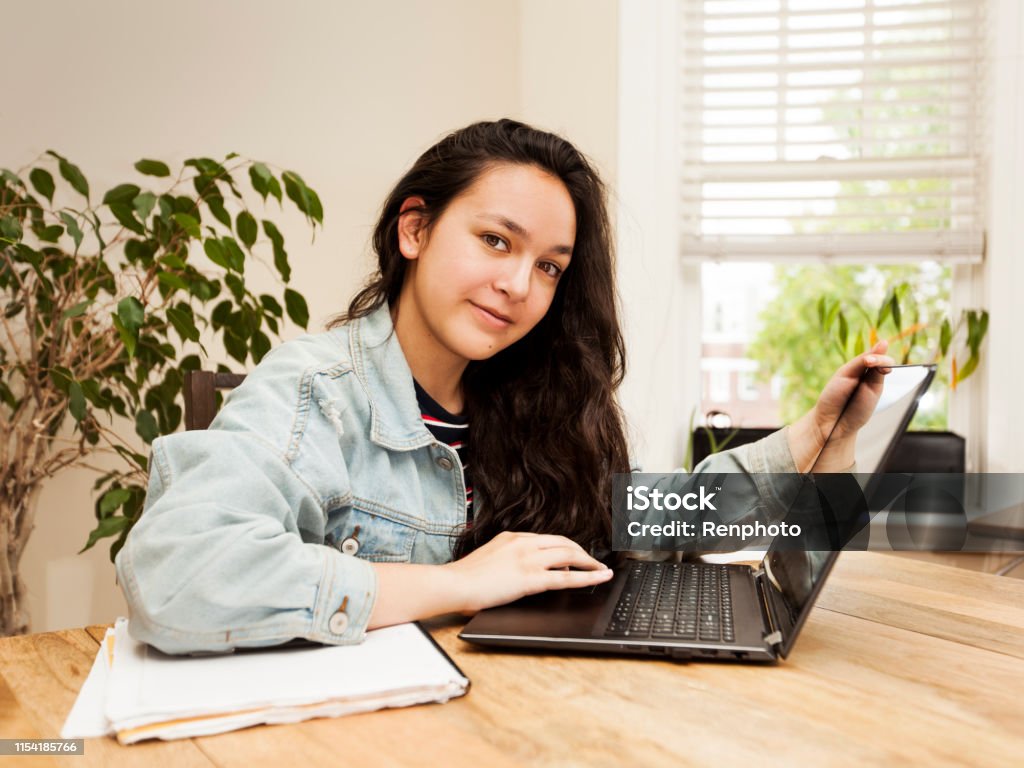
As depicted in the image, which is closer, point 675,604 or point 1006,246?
point 675,604

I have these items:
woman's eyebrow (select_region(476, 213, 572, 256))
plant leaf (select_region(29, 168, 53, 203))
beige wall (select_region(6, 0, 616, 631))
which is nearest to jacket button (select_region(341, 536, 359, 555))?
woman's eyebrow (select_region(476, 213, 572, 256))

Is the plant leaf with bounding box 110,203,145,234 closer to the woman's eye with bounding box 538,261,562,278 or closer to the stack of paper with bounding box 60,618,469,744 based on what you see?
the woman's eye with bounding box 538,261,562,278

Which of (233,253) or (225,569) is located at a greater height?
(233,253)

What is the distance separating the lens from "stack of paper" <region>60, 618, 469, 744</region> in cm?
59

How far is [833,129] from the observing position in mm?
2289

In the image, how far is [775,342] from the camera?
239 centimetres

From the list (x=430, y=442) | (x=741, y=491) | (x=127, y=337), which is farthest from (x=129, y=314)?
(x=741, y=491)

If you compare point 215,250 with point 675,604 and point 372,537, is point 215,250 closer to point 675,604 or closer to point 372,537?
point 372,537

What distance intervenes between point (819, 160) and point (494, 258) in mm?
1514

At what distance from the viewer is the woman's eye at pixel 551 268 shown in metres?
1.15

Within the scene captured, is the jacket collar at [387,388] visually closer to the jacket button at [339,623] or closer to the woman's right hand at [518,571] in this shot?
the woman's right hand at [518,571]

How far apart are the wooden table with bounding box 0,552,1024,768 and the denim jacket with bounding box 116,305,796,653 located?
0.35 feet

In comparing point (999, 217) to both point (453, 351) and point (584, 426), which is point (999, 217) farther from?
point (453, 351)

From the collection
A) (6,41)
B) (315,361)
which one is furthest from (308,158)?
(315,361)
